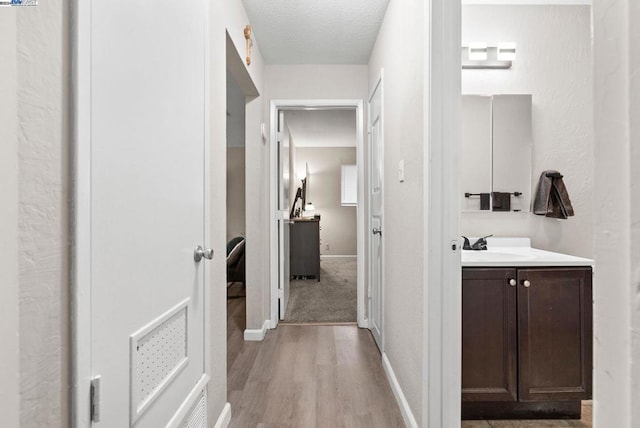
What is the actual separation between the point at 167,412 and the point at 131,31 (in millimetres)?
1093

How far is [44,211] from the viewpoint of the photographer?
634 millimetres

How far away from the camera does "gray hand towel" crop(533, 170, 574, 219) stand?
222 cm

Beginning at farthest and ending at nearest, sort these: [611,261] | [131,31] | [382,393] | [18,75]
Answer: [382,393] → [131,31] → [18,75] → [611,261]

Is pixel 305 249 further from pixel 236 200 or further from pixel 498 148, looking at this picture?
pixel 498 148

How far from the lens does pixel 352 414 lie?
1873mm

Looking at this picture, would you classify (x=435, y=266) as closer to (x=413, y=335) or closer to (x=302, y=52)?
(x=413, y=335)

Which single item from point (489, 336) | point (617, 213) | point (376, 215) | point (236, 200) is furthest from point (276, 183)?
point (236, 200)

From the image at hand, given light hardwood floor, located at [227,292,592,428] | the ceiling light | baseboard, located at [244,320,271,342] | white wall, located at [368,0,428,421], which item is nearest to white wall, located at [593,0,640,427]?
white wall, located at [368,0,428,421]

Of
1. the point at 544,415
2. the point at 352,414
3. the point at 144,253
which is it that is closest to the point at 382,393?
the point at 352,414

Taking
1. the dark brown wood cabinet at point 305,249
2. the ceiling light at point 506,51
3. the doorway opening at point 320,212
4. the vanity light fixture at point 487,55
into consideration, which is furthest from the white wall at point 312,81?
the dark brown wood cabinet at point 305,249

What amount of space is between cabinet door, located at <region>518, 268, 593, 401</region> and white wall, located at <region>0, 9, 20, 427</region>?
1.90 metres

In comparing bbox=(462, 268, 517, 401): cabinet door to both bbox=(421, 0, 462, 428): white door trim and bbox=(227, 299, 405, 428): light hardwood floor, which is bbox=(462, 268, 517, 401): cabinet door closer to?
bbox=(421, 0, 462, 428): white door trim

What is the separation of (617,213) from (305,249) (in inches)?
205

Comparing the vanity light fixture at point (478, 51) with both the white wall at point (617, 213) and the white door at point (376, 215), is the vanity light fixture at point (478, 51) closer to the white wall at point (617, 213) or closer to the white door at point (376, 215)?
the white door at point (376, 215)
